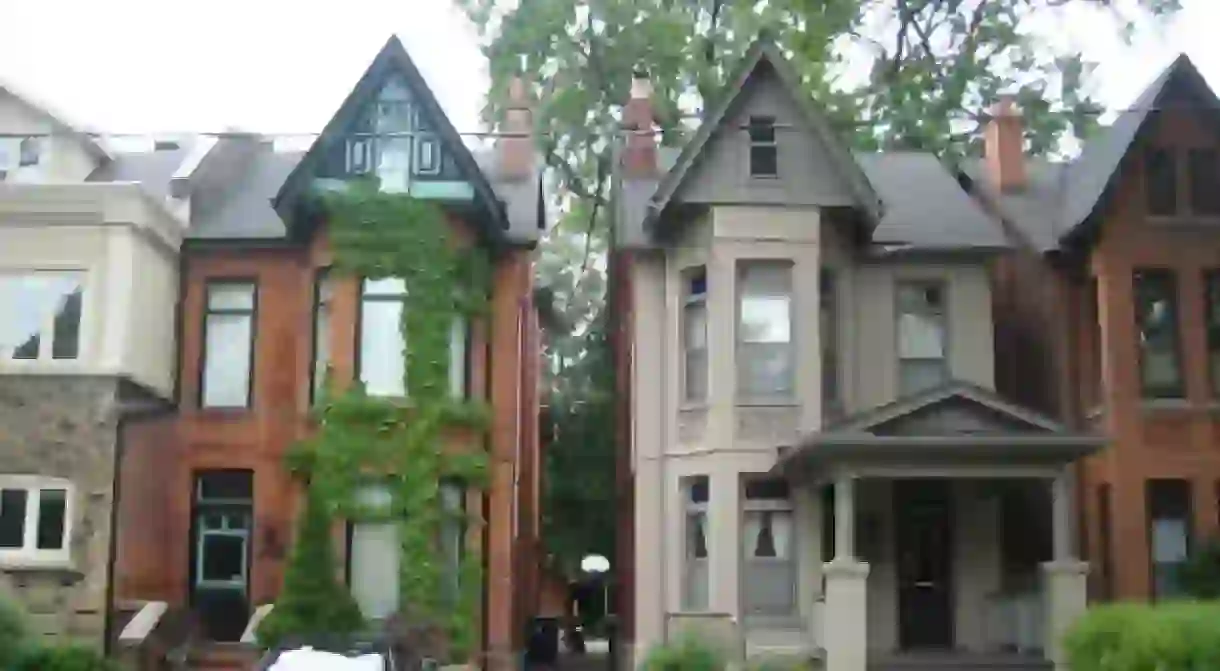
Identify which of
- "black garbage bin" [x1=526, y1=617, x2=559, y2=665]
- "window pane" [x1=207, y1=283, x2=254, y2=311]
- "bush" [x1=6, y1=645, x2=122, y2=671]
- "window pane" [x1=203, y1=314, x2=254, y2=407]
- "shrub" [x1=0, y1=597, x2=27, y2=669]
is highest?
"window pane" [x1=207, y1=283, x2=254, y2=311]

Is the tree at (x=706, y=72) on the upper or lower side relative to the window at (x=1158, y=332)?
upper

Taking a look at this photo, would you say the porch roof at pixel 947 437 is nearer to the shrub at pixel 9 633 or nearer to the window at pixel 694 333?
the window at pixel 694 333

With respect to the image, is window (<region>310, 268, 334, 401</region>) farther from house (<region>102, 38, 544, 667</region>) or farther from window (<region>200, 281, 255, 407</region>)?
window (<region>200, 281, 255, 407</region>)

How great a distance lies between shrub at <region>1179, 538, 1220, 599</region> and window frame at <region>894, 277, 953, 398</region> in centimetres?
470

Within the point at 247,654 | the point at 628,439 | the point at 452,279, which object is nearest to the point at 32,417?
the point at 247,654

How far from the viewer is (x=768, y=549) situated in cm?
2281

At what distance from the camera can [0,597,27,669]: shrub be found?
19.5 m

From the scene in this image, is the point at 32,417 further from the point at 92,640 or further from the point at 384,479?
the point at 384,479

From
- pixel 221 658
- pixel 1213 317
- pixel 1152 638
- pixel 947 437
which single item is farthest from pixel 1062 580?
pixel 221 658

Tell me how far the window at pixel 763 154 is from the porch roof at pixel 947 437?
4.63m

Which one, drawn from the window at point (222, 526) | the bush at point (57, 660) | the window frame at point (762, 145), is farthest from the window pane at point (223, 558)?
the window frame at point (762, 145)

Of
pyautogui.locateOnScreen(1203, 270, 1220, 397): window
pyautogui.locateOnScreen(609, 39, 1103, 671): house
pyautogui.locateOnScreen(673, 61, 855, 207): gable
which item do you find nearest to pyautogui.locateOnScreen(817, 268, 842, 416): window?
pyautogui.locateOnScreen(609, 39, 1103, 671): house

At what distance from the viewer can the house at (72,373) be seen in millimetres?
21844

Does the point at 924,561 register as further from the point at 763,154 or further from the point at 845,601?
the point at 763,154
